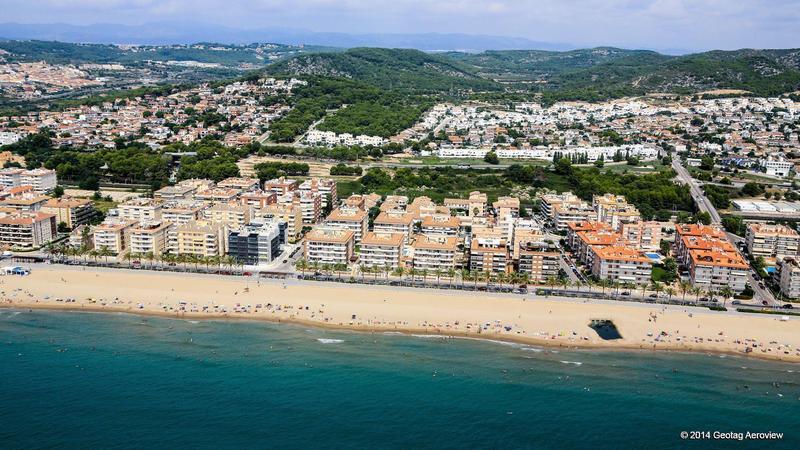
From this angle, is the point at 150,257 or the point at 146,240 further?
the point at 146,240

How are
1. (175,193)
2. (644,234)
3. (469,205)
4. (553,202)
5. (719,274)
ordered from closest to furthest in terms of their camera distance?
(719,274) < (644,234) < (553,202) < (175,193) < (469,205)

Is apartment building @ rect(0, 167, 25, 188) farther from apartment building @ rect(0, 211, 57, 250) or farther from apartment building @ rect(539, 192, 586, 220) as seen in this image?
apartment building @ rect(539, 192, 586, 220)

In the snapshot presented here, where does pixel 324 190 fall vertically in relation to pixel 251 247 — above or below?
above

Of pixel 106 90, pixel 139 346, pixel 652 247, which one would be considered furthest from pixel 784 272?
pixel 106 90

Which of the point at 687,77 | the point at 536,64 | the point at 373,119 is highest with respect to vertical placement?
the point at 536,64

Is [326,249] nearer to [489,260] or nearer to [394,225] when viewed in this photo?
[394,225]

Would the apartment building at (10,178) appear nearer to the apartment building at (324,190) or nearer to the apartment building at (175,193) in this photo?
the apartment building at (175,193)

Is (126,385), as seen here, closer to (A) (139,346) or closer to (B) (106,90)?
(A) (139,346)

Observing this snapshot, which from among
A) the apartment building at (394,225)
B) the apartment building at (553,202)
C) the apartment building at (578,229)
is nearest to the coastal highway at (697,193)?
the apartment building at (553,202)

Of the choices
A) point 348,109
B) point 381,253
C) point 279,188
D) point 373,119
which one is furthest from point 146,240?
point 348,109
